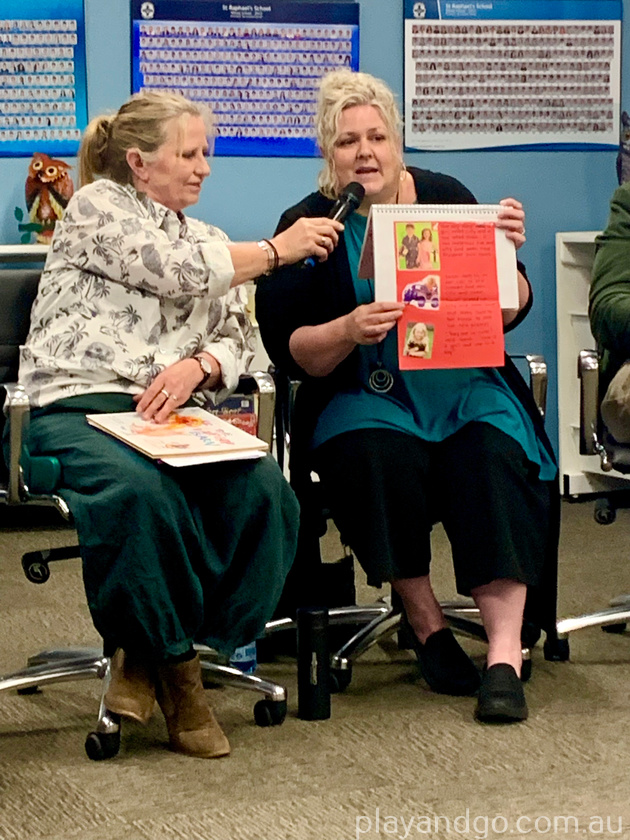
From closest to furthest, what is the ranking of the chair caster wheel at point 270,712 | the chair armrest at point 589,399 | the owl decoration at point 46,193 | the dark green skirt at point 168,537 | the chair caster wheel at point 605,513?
the dark green skirt at point 168,537, the chair caster wheel at point 270,712, the chair armrest at point 589,399, the chair caster wheel at point 605,513, the owl decoration at point 46,193

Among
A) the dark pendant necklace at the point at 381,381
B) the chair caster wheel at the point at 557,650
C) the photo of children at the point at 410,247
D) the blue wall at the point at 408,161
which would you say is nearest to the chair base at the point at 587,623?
the chair caster wheel at the point at 557,650

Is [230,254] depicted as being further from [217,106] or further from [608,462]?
[217,106]

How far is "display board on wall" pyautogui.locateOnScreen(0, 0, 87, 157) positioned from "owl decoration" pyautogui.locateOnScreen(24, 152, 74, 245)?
0.52 feet

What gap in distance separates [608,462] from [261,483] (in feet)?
2.98

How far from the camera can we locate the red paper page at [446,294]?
228cm

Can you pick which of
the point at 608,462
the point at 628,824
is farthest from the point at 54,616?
the point at 628,824

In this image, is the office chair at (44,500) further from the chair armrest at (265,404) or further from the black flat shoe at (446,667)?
the black flat shoe at (446,667)

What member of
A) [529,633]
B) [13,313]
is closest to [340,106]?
[13,313]

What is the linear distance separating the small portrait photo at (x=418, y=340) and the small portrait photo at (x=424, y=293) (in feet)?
0.12

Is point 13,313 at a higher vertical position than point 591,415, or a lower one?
higher

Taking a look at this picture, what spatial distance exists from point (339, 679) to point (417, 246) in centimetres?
85

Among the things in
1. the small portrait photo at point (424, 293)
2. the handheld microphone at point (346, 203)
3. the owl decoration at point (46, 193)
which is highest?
the owl decoration at point (46, 193)

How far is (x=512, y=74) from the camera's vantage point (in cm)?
434

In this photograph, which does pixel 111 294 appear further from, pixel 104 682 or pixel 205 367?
pixel 104 682
